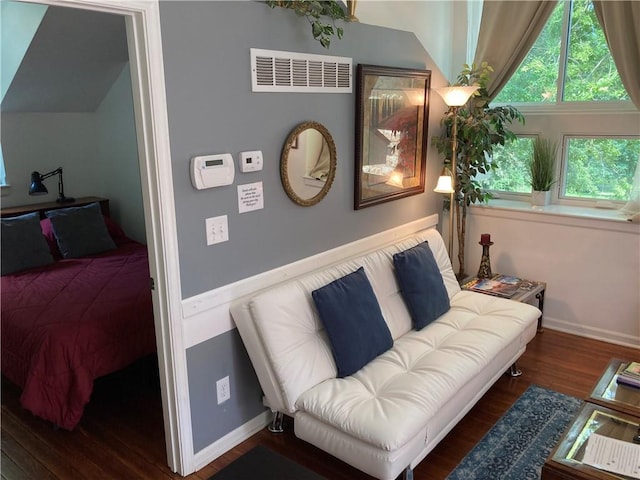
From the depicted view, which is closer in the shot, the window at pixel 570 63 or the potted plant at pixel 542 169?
the window at pixel 570 63

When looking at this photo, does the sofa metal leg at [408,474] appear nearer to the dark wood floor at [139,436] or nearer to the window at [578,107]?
the dark wood floor at [139,436]

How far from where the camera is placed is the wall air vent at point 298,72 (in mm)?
2422

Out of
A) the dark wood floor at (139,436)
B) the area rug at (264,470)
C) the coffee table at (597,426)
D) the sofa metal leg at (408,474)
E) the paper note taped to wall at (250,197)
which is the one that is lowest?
the dark wood floor at (139,436)

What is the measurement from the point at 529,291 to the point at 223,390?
222 cm

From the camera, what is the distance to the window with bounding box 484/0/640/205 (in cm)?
361

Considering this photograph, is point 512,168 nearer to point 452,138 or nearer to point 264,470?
point 452,138

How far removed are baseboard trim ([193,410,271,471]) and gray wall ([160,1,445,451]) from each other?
0.03 m

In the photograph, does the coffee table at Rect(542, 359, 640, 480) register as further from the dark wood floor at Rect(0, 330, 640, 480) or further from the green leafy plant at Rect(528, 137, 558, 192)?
the green leafy plant at Rect(528, 137, 558, 192)

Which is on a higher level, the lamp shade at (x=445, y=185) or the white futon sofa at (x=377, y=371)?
the lamp shade at (x=445, y=185)

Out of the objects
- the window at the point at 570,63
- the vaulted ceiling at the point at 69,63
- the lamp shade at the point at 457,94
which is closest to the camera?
the vaulted ceiling at the point at 69,63

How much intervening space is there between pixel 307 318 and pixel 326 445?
1.93ft

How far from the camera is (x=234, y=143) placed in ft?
7.77

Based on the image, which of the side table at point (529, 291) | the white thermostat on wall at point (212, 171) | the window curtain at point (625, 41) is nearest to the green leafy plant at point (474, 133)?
the side table at point (529, 291)

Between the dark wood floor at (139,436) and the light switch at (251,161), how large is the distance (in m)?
1.35
